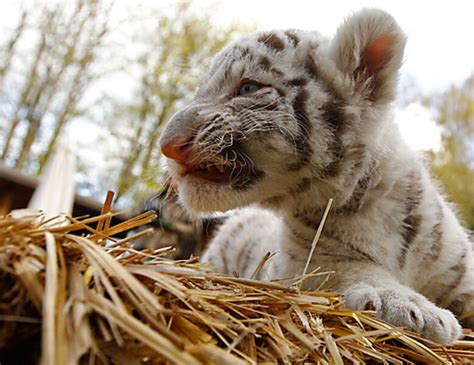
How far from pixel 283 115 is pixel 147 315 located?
1056mm

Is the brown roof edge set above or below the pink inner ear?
below

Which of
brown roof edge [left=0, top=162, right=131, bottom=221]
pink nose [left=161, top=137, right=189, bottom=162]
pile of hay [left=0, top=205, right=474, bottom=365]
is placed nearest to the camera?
pile of hay [left=0, top=205, right=474, bottom=365]

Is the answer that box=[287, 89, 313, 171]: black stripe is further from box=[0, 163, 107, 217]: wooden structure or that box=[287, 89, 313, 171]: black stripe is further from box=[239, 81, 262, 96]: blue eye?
box=[0, 163, 107, 217]: wooden structure

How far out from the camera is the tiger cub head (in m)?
1.72

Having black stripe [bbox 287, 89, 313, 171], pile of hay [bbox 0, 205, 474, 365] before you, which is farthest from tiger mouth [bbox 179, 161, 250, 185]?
pile of hay [bbox 0, 205, 474, 365]

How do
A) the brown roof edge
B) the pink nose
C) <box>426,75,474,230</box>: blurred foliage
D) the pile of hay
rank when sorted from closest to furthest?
the pile of hay
the pink nose
the brown roof edge
<box>426,75,474,230</box>: blurred foliage

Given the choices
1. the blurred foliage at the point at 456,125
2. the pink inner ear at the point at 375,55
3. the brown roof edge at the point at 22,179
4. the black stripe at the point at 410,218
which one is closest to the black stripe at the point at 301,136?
the pink inner ear at the point at 375,55

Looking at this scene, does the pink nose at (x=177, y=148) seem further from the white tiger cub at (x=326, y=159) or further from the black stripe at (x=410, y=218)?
the black stripe at (x=410, y=218)

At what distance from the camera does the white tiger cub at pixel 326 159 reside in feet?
5.68

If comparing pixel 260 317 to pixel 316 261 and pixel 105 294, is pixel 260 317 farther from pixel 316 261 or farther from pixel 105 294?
pixel 316 261

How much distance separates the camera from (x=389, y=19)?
6.15 feet

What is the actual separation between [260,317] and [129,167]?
799cm

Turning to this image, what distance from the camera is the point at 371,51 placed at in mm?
1938

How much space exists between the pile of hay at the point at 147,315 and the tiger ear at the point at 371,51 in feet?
3.00
